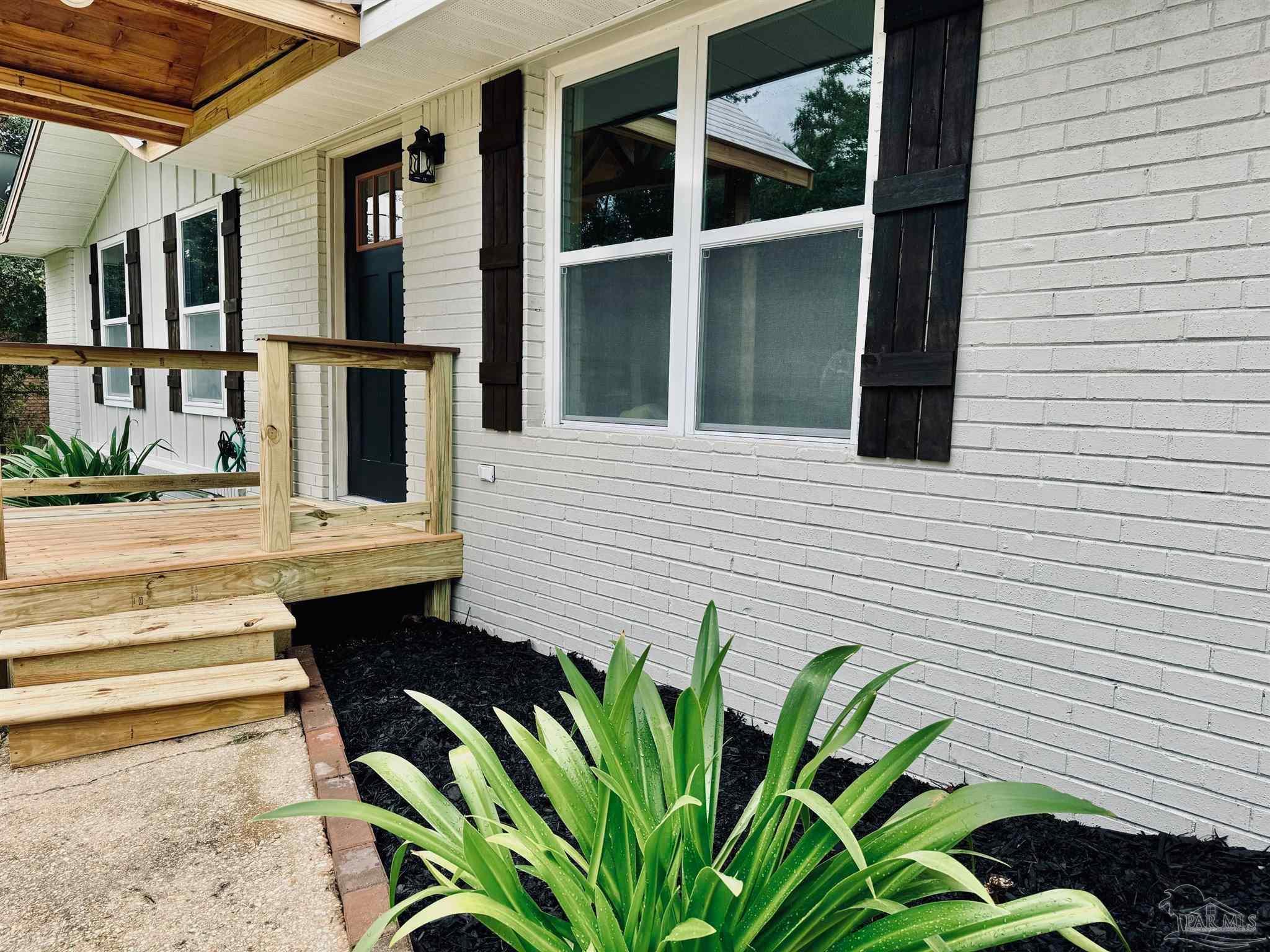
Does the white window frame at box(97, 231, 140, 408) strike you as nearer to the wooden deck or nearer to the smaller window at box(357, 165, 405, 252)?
the smaller window at box(357, 165, 405, 252)

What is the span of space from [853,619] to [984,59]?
1638 millimetres

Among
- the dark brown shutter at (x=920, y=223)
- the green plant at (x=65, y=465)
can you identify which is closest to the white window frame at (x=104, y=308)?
the green plant at (x=65, y=465)

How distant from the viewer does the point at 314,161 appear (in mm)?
4887

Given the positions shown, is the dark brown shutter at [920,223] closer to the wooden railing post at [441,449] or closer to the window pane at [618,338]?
the window pane at [618,338]

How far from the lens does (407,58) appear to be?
3461 millimetres

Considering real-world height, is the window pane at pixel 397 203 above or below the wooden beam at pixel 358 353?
above

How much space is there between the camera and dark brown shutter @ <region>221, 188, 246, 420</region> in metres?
5.71

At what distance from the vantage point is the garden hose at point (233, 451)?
5.87 meters

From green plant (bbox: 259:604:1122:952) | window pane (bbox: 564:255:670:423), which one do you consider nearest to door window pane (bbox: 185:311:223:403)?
window pane (bbox: 564:255:670:423)

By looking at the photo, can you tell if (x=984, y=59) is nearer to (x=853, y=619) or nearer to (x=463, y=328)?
(x=853, y=619)

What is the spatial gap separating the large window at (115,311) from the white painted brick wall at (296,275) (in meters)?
3.42

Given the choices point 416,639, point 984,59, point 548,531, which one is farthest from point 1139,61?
point 416,639

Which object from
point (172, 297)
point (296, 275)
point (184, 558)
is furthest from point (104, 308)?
point (184, 558)

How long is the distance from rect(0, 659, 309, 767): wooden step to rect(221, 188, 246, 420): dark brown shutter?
3682 millimetres
